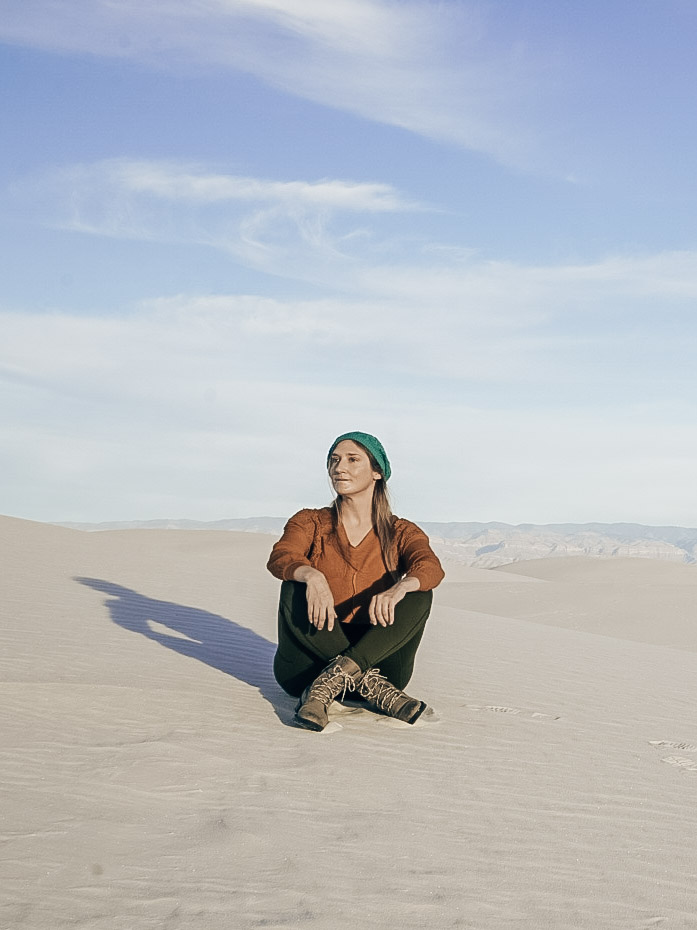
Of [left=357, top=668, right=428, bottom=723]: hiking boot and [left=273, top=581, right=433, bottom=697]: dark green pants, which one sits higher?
[left=273, top=581, right=433, bottom=697]: dark green pants

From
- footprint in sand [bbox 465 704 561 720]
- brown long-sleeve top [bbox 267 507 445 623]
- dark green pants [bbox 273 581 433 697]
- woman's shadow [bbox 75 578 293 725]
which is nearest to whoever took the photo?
dark green pants [bbox 273 581 433 697]

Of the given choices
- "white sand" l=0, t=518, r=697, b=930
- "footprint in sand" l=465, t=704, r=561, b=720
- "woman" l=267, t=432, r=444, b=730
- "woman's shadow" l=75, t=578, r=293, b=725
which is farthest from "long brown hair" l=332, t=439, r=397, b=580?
"footprint in sand" l=465, t=704, r=561, b=720

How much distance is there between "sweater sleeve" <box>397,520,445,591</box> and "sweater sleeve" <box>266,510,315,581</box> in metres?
0.51

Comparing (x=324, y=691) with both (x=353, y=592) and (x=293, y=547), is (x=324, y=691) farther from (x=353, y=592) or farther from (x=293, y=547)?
(x=293, y=547)

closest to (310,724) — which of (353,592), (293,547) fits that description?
(353,592)

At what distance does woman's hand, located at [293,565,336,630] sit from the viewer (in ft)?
16.0

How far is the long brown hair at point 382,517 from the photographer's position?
17.7 feet

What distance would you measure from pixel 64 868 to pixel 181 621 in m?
6.54

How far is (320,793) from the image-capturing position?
12.8ft

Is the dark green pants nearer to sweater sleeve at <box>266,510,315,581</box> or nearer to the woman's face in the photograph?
sweater sleeve at <box>266,510,315,581</box>

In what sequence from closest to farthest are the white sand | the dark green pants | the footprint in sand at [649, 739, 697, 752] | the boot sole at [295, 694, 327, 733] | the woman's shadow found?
the white sand, the boot sole at [295, 694, 327, 733], the dark green pants, the footprint in sand at [649, 739, 697, 752], the woman's shadow

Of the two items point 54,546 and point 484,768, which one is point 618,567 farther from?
point 484,768

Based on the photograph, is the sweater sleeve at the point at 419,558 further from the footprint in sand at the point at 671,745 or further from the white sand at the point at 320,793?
the footprint in sand at the point at 671,745

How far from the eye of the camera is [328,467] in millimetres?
5445
